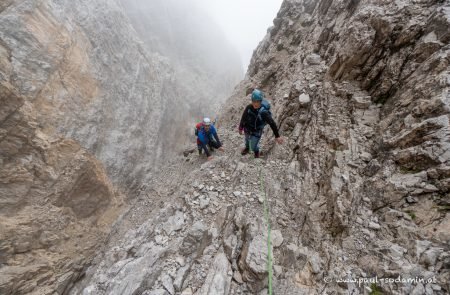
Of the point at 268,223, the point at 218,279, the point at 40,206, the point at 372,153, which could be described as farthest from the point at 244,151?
the point at 40,206

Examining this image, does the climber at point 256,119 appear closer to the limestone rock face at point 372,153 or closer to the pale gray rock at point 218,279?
the limestone rock face at point 372,153

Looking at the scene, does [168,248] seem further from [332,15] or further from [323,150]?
[332,15]

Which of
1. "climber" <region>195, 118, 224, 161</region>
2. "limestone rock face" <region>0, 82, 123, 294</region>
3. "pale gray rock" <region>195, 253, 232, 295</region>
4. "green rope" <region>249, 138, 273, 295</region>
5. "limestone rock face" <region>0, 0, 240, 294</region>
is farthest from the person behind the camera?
"climber" <region>195, 118, 224, 161</region>

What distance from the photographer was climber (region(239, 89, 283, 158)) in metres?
5.82

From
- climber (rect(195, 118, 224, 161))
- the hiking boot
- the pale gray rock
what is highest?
climber (rect(195, 118, 224, 161))

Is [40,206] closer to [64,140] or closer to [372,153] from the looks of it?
[64,140]

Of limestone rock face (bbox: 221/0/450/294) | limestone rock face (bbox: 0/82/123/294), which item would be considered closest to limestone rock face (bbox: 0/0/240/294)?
limestone rock face (bbox: 0/82/123/294)

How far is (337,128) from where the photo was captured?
5902 mm

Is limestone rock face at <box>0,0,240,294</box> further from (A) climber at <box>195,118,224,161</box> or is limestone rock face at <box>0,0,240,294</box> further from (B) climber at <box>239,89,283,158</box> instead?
(B) climber at <box>239,89,283,158</box>

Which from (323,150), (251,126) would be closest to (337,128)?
(323,150)

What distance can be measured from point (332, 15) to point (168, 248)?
10.6m

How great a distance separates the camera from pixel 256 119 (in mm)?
6250

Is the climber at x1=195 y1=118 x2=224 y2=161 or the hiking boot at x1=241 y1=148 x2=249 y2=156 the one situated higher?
the climber at x1=195 y1=118 x2=224 y2=161

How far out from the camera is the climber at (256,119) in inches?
229
